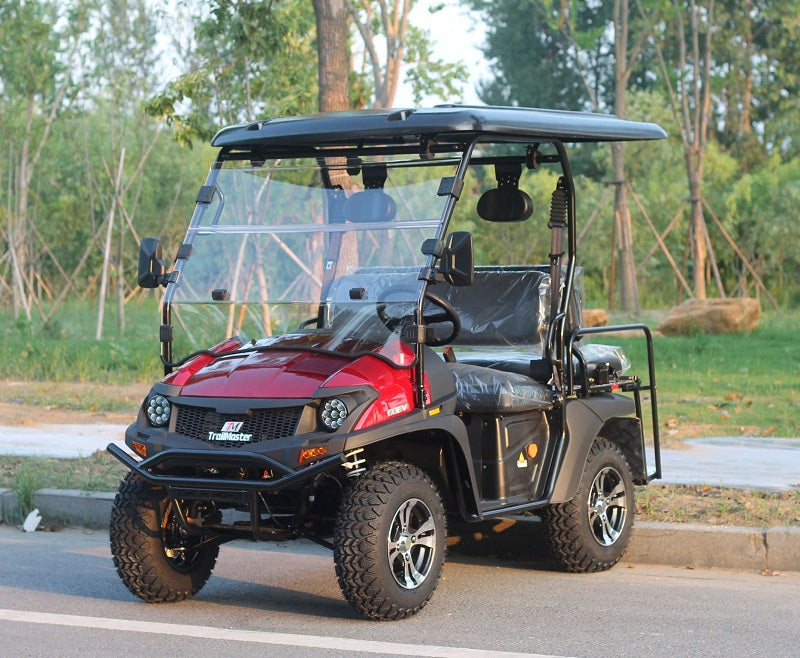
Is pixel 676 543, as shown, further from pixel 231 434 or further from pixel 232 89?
pixel 232 89

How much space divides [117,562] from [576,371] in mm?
2435

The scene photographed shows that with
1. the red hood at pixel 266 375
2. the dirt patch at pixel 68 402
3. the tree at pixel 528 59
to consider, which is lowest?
the dirt patch at pixel 68 402

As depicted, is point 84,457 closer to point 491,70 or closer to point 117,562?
point 117,562

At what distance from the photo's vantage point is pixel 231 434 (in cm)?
566

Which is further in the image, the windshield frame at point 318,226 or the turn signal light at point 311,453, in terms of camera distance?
the windshield frame at point 318,226

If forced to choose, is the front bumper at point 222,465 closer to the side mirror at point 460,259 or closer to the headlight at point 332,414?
the headlight at point 332,414

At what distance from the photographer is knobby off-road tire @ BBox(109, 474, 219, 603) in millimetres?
5973

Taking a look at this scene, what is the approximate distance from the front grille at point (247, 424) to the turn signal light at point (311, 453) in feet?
0.40

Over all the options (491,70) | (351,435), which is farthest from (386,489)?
(491,70)

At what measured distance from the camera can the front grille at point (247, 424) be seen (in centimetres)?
562

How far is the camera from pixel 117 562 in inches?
237

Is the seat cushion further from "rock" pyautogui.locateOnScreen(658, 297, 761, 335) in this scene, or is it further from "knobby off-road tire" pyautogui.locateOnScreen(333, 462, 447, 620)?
"rock" pyautogui.locateOnScreen(658, 297, 761, 335)

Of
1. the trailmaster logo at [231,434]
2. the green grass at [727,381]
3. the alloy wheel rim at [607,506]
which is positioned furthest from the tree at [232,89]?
the trailmaster logo at [231,434]

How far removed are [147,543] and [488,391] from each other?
64.8 inches
